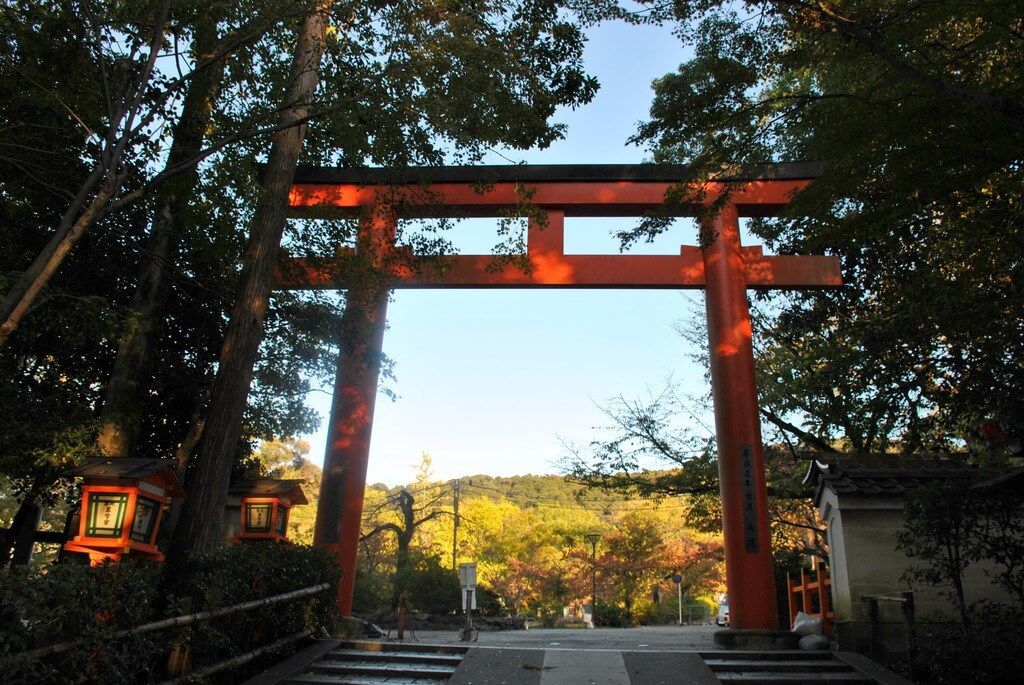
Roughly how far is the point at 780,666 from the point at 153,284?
322 inches

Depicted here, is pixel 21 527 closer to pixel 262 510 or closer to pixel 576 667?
pixel 262 510

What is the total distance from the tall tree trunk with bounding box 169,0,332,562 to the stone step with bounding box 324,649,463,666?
1.48m

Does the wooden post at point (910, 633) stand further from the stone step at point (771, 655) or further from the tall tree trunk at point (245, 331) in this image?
the tall tree trunk at point (245, 331)

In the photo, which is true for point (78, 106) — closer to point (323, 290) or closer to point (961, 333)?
point (323, 290)

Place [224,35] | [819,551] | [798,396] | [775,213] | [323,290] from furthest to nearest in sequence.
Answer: [819,551] → [798,396] → [775,213] → [323,290] → [224,35]

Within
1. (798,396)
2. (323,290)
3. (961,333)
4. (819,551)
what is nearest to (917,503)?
(961,333)

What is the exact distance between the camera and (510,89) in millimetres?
6594

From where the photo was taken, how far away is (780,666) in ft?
20.0

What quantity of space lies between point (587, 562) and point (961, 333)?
17451mm

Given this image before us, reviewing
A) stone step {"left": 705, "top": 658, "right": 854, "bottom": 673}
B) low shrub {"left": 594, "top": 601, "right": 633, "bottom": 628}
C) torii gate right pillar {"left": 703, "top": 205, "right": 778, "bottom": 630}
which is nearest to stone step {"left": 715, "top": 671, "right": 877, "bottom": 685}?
stone step {"left": 705, "top": 658, "right": 854, "bottom": 673}

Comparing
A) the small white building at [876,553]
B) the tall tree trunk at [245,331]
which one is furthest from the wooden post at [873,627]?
the tall tree trunk at [245,331]

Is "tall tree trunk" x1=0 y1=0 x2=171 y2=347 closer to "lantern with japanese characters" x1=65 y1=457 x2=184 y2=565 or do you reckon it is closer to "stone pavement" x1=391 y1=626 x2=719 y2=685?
"lantern with japanese characters" x1=65 y1=457 x2=184 y2=565

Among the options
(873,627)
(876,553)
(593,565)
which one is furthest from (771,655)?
(593,565)

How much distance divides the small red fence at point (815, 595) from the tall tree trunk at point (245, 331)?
22.7ft
